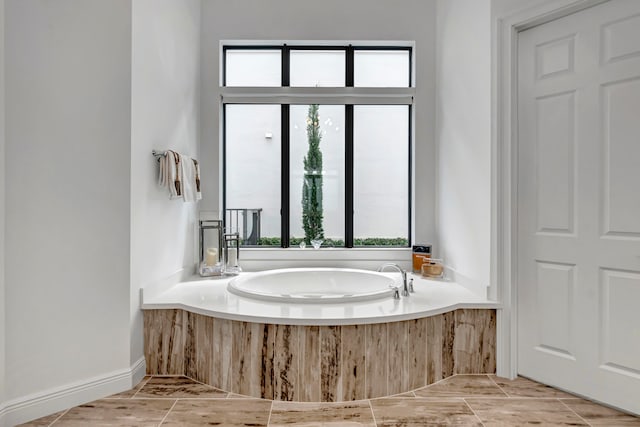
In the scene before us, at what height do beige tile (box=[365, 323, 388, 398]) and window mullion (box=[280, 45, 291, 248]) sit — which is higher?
window mullion (box=[280, 45, 291, 248])

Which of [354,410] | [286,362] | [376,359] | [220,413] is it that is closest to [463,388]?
[376,359]

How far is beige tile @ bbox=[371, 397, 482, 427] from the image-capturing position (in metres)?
1.87

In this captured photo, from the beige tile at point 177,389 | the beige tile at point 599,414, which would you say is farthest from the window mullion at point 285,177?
the beige tile at point 599,414

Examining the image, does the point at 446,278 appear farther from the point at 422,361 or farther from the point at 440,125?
the point at 440,125

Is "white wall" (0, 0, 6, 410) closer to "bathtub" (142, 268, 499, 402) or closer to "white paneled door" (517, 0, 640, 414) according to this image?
"bathtub" (142, 268, 499, 402)

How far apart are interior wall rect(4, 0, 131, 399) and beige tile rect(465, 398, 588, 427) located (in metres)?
1.97

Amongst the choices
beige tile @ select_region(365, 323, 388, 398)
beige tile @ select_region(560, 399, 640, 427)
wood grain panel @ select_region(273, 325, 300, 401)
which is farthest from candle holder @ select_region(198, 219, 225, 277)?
beige tile @ select_region(560, 399, 640, 427)

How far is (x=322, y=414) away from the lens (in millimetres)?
1926

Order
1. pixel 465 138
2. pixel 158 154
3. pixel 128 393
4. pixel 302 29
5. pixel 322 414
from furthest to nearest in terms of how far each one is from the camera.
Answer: pixel 302 29, pixel 465 138, pixel 158 154, pixel 128 393, pixel 322 414

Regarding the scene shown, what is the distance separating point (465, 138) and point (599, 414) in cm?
181

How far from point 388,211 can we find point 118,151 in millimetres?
2286

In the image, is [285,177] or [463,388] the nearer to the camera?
[463,388]

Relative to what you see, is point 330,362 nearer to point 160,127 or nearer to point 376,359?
point 376,359

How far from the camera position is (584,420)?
6.26 ft
